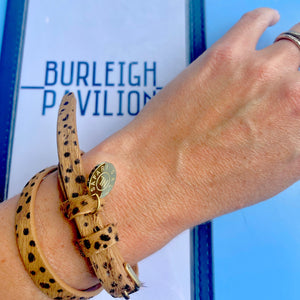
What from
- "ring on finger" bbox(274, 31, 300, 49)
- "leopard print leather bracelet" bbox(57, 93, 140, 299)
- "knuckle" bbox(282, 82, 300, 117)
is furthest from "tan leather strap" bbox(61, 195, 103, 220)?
"ring on finger" bbox(274, 31, 300, 49)

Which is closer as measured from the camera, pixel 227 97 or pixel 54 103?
pixel 227 97

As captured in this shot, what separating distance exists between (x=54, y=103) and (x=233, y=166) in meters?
0.51

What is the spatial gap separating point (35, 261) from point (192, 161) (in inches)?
12.4

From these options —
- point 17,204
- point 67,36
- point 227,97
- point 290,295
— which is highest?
point 67,36

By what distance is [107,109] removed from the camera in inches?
32.5

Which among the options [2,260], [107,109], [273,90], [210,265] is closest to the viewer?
[2,260]

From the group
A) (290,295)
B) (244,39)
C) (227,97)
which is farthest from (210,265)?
(244,39)

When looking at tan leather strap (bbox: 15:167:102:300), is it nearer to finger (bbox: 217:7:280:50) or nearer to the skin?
the skin

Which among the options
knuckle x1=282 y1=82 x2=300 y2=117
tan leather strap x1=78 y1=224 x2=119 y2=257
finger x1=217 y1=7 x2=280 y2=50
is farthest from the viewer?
finger x1=217 y1=7 x2=280 y2=50

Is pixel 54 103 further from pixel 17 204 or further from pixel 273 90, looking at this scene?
pixel 273 90

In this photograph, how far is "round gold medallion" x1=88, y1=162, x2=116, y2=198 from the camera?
499mm

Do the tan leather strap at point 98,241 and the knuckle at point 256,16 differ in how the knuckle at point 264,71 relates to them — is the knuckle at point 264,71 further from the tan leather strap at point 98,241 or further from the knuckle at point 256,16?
the tan leather strap at point 98,241

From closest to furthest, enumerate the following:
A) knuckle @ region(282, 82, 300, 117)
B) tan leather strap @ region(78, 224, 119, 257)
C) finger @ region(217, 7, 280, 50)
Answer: tan leather strap @ region(78, 224, 119, 257)
knuckle @ region(282, 82, 300, 117)
finger @ region(217, 7, 280, 50)

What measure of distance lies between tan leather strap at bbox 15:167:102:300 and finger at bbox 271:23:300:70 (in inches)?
22.1
